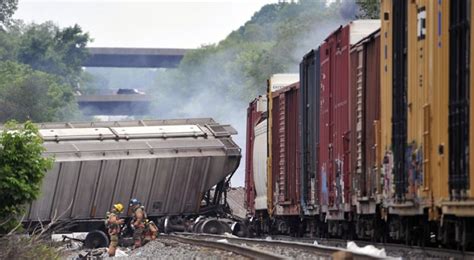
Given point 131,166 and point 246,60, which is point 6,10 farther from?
point 131,166

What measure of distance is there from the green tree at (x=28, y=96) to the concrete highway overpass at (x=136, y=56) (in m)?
83.2

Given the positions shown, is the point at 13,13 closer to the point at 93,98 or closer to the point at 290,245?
the point at 93,98

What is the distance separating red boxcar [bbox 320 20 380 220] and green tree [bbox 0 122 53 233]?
6.70 meters

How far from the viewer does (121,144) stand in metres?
40.3

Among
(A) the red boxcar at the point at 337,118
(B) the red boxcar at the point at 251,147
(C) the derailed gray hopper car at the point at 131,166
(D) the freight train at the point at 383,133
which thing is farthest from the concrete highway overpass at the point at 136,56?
(A) the red boxcar at the point at 337,118

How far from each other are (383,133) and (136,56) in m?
173

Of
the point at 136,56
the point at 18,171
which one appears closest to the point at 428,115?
the point at 18,171

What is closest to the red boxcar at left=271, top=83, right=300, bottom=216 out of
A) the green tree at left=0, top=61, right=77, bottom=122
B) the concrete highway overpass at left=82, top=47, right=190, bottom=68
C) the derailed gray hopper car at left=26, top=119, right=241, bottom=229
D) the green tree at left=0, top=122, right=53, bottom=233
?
the green tree at left=0, top=122, right=53, bottom=233

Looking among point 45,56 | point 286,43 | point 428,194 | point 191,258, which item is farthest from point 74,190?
point 45,56

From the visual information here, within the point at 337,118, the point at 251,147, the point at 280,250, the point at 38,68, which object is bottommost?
the point at 280,250

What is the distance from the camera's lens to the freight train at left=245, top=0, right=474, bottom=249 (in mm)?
16203

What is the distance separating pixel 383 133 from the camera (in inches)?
800

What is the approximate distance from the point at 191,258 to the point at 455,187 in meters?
8.88

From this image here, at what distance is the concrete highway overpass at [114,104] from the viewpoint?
15688 cm
